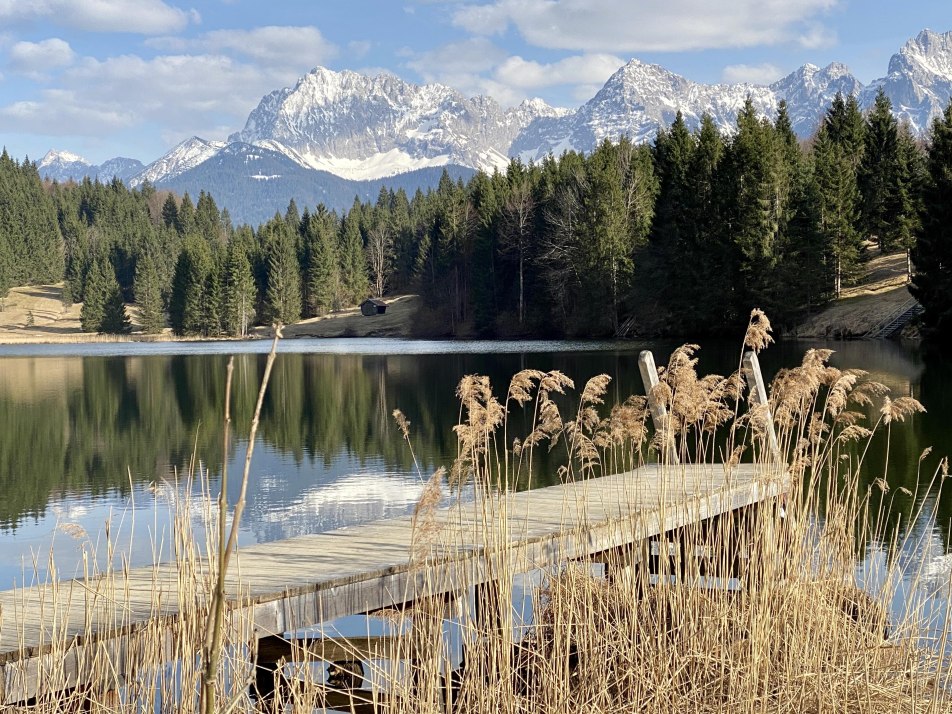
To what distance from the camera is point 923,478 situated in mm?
12891

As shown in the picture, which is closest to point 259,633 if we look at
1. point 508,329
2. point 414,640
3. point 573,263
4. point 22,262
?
point 414,640

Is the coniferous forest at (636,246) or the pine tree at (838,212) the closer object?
the coniferous forest at (636,246)

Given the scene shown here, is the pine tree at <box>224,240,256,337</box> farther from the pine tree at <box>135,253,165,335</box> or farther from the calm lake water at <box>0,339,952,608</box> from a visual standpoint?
the calm lake water at <box>0,339,952,608</box>

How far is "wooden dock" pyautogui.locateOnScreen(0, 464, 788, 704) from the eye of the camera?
175 inches

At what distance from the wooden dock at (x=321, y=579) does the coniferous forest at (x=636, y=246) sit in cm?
3156

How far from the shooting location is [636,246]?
53469mm

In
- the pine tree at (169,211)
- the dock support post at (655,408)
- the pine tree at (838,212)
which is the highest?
the pine tree at (169,211)

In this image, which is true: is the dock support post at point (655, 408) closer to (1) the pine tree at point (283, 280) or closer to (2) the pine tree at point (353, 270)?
(1) the pine tree at point (283, 280)

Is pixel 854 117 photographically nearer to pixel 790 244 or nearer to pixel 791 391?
pixel 790 244

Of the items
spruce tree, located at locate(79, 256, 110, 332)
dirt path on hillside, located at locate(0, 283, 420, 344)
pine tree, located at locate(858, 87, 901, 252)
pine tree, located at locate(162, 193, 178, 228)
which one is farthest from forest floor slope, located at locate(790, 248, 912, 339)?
pine tree, located at locate(162, 193, 178, 228)

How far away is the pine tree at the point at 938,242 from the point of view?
34.8m

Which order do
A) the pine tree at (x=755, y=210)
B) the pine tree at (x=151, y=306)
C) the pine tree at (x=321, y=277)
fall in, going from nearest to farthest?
1. the pine tree at (x=755, y=210)
2. the pine tree at (x=151, y=306)
3. the pine tree at (x=321, y=277)

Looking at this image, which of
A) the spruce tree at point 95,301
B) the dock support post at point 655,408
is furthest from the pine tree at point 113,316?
the dock support post at point 655,408

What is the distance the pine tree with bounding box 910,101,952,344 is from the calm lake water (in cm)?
183
